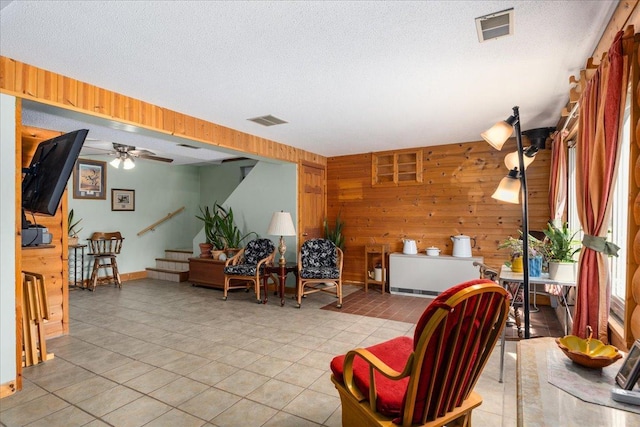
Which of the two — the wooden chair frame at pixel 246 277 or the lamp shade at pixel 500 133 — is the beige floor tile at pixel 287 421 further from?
the wooden chair frame at pixel 246 277

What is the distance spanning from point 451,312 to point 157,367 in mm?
2537

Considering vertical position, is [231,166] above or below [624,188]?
above

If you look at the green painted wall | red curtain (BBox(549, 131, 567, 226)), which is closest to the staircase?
the green painted wall

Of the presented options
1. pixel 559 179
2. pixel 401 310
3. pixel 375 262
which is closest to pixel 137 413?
pixel 401 310

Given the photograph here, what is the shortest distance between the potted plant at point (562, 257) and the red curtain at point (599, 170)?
0.41m

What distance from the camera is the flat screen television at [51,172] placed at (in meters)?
2.02

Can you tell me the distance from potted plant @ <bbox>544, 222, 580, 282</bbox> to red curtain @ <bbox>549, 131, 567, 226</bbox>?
1.62 m

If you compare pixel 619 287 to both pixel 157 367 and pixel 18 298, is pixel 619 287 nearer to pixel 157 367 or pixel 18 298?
pixel 157 367

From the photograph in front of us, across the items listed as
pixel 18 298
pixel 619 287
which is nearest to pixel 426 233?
pixel 619 287

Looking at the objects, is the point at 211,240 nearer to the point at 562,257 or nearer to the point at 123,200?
the point at 123,200

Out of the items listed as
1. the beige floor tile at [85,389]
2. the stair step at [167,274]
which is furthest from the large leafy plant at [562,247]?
the stair step at [167,274]

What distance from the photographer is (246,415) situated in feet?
6.92

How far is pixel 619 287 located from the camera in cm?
239

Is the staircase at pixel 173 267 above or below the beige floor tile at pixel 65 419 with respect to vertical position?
above
